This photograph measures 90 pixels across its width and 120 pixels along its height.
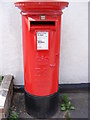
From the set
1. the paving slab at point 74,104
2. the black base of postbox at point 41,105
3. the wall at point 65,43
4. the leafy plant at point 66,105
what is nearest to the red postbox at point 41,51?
the black base of postbox at point 41,105

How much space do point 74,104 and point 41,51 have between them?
1292mm

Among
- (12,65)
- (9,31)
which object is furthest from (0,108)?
(9,31)

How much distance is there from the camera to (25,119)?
2531mm

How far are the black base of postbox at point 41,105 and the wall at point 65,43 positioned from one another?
0.75 m

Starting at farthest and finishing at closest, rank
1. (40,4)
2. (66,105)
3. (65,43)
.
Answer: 1. (65,43)
2. (66,105)
3. (40,4)

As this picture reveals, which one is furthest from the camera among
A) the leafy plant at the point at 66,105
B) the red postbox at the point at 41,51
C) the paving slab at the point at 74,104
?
the leafy plant at the point at 66,105

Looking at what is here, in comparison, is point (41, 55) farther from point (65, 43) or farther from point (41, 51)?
point (65, 43)

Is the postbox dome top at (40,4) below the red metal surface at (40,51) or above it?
above

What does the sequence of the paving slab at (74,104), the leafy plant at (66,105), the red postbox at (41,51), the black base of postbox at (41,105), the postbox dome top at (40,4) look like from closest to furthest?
the postbox dome top at (40,4) < the red postbox at (41,51) < the black base of postbox at (41,105) < the paving slab at (74,104) < the leafy plant at (66,105)

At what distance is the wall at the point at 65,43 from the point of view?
2.85 m

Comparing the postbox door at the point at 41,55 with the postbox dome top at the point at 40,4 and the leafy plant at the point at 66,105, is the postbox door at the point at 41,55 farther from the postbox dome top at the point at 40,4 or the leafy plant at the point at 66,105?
the leafy plant at the point at 66,105

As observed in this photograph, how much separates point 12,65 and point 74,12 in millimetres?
1487

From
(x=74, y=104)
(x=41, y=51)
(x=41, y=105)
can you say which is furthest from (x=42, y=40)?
(x=74, y=104)

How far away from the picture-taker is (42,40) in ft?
7.03
